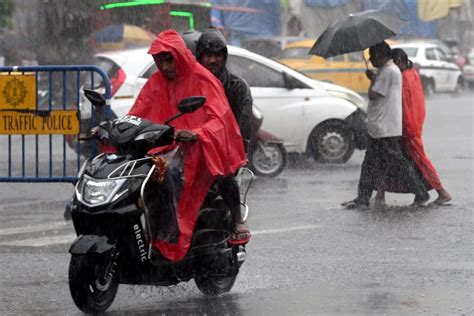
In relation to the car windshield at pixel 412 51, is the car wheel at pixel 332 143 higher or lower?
lower

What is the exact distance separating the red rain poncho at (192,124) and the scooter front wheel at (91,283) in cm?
36

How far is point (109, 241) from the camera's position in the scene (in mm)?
7020

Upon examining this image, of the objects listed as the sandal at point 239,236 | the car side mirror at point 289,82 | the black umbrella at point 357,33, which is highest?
the black umbrella at point 357,33

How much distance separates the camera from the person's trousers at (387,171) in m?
12.5

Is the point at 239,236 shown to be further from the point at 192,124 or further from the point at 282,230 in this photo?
the point at 282,230

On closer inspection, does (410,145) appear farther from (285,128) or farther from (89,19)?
(89,19)

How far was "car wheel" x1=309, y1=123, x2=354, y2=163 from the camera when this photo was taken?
54.5 feet

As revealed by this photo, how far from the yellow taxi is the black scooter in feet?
72.6

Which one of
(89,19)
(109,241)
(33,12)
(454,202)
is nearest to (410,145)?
(454,202)

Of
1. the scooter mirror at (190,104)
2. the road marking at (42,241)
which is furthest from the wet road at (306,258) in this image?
the scooter mirror at (190,104)

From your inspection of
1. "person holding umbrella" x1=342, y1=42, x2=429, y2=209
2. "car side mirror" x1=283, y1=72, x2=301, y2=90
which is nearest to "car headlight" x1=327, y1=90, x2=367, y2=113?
"car side mirror" x1=283, y1=72, x2=301, y2=90

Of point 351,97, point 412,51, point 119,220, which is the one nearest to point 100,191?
point 119,220

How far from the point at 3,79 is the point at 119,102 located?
3.83m

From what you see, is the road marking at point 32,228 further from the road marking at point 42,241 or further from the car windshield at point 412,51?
the car windshield at point 412,51
